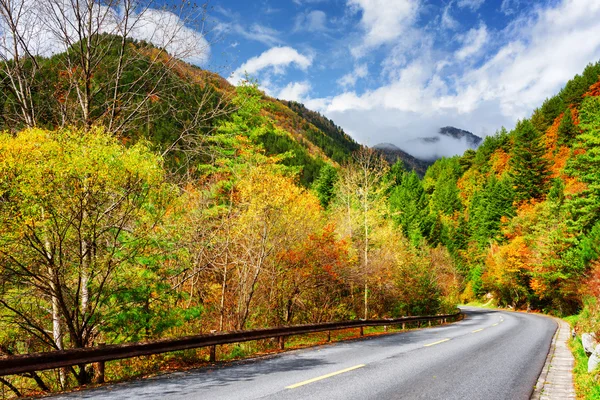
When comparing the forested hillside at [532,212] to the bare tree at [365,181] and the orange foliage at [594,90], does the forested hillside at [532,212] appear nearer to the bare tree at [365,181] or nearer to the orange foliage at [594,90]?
the orange foliage at [594,90]

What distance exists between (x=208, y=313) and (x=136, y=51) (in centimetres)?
1078

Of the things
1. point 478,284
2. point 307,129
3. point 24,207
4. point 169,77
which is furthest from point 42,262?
point 307,129

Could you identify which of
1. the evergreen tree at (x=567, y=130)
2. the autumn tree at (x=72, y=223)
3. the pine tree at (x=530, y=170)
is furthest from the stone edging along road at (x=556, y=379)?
the evergreen tree at (x=567, y=130)

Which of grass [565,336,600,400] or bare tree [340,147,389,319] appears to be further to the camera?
bare tree [340,147,389,319]

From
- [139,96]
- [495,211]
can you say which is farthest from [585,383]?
[495,211]

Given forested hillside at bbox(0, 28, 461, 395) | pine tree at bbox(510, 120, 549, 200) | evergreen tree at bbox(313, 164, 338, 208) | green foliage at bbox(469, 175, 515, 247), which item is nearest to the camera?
forested hillside at bbox(0, 28, 461, 395)

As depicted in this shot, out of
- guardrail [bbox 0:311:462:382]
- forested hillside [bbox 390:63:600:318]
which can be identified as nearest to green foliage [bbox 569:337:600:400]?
guardrail [bbox 0:311:462:382]

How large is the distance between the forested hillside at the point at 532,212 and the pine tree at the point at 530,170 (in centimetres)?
15

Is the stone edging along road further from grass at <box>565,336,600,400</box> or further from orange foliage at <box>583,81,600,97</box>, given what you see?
orange foliage at <box>583,81,600,97</box>

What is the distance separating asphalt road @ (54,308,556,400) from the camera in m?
5.88

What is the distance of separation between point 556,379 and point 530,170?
6181 centimetres

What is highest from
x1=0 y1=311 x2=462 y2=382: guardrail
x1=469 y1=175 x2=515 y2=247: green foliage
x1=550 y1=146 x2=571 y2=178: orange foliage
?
x1=550 y1=146 x2=571 y2=178: orange foliage

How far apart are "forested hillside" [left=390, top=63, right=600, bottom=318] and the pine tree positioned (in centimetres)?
15

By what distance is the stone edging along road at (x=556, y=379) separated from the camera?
6.52 metres
